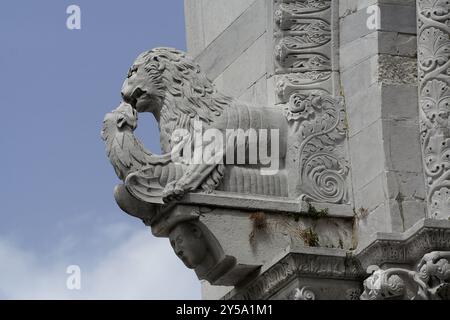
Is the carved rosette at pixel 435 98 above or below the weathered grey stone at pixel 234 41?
below

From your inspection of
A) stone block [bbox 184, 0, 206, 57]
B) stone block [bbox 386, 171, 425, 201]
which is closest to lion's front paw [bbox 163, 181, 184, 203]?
stone block [bbox 386, 171, 425, 201]

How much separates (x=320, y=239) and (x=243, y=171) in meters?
0.82

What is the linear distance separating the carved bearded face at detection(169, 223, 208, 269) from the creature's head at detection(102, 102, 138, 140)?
3.11 feet

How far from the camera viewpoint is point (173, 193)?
18719 mm

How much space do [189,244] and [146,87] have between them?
1.35 metres

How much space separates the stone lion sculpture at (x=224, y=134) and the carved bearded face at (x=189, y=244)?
0.34 meters

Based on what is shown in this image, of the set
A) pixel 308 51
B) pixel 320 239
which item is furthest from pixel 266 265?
pixel 308 51

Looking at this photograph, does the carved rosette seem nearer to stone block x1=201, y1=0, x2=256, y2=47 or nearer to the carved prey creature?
the carved prey creature

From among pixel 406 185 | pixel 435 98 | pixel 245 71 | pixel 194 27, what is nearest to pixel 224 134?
pixel 245 71

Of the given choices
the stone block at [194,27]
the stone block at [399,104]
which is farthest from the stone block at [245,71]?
the stone block at [399,104]

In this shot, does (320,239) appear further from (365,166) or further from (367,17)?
(367,17)

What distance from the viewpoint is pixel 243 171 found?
62.6 feet

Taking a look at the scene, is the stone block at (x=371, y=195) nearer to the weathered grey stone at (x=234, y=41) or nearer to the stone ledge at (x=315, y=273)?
the stone ledge at (x=315, y=273)

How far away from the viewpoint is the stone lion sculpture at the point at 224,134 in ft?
62.4
